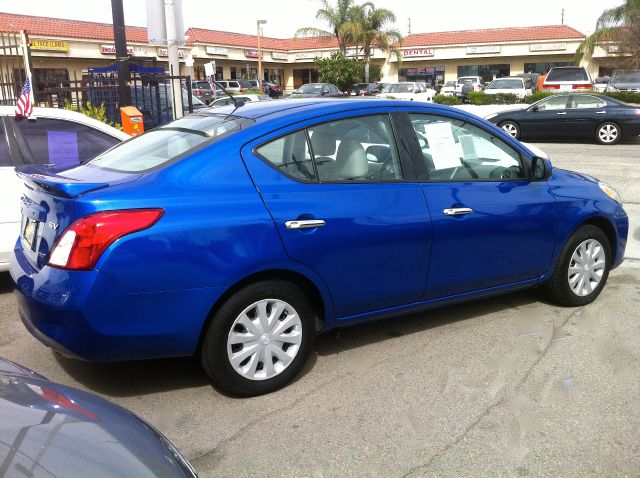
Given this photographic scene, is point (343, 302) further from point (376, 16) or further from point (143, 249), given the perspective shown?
point (376, 16)

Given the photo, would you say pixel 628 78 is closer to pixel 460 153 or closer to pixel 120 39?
pixel 120 39

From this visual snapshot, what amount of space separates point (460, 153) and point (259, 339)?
1.91 meters

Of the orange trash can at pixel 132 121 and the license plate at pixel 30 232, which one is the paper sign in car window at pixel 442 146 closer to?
the license plate at pixel 30 232

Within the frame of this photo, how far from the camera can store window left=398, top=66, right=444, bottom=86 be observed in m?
52.8

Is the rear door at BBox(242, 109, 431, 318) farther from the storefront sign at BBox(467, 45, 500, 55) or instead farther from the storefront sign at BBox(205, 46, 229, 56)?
the storefront sign at BBox(467, 45, 500, 55)

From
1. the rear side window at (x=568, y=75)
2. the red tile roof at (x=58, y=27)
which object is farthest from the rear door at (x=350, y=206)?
the red tile roof at (x=58, y=27)

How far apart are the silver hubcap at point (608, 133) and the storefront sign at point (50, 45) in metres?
26.6

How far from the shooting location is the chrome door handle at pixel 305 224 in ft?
11.6

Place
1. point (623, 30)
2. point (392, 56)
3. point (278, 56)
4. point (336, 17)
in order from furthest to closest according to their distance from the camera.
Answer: point (278, 56) < point (392, 56) < point (336, 17) < point (623, 30)

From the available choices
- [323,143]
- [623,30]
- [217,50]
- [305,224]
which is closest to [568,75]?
[623,30]

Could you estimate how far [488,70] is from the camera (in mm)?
50719

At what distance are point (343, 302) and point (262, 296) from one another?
0.58 meters

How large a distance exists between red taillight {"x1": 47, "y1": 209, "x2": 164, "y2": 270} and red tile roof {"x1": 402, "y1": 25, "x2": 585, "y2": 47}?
48.8 meters

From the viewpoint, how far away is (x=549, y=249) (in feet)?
15.4
